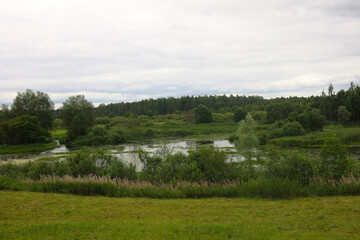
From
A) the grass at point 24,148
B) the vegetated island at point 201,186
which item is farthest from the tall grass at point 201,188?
the grass at point 24,148

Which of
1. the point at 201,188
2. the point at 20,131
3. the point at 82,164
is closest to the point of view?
the point at 201,188

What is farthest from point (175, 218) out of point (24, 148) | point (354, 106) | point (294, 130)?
point (354, 106)

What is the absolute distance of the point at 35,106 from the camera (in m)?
63.8

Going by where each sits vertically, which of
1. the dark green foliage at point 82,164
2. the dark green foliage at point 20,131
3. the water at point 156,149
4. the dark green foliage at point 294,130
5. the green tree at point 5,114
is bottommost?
the water at point 156,149

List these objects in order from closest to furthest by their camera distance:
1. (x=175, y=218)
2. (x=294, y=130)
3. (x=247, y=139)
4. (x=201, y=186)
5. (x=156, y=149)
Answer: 1. (x=175, y=218)
2. (x=201, y=186)
3. (x=247, y=139)
4. (x=156, y=149)
5. (x=294, y=130)

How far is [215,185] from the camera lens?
14.4 m

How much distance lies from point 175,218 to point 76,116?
5734 centimetres

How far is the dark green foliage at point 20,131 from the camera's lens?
5156 centimetres

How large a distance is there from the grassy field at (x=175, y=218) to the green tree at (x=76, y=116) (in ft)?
169

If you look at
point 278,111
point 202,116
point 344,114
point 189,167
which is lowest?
point 189,167

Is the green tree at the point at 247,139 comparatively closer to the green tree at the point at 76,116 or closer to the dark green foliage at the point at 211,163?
the dark green foliage at the point at 211,163

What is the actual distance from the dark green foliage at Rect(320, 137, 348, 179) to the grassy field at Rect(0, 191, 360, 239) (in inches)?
157

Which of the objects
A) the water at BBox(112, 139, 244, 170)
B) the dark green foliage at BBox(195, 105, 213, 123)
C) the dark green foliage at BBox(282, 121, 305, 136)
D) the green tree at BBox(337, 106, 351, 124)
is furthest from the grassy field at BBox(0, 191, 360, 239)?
the dark green foliage at BBox(195, 105, 213, 123)

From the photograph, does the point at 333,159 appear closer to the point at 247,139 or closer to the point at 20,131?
the point at 247,139
